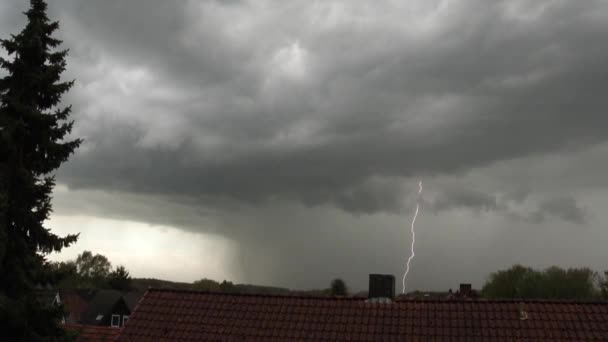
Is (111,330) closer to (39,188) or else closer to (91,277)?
(39,188)

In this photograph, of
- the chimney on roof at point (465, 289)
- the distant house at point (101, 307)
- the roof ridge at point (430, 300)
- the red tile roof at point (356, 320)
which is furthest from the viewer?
the distant house at point (101, 307)

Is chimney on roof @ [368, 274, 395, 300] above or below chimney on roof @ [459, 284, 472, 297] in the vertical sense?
below

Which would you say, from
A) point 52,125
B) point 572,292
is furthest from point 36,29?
point 572,292

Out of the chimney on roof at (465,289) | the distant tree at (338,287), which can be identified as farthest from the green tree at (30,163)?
the distant tree at (338,287)

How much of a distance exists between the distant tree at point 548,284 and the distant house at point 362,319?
50.1 metres

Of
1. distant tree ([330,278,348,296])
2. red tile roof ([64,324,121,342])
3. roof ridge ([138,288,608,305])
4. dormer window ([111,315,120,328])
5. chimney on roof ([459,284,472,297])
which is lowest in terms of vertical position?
red tile roof ([64,324,121,342])

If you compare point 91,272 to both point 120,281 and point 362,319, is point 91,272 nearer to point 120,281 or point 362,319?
point 120,281

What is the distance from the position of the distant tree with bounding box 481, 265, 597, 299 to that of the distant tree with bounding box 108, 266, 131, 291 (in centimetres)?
5712

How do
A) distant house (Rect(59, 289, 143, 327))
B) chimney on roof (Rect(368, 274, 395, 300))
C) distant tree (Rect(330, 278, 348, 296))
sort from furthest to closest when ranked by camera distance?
distant tree (Rect(330, 278, 348, 296)) < distant house (Rect(59, 289, 143, 327)) < chimney on roof (Rect(368, 274, 395, 300))

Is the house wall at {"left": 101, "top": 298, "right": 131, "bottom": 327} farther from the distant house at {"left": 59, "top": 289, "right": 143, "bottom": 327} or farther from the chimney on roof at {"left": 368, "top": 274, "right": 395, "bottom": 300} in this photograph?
the chimney on roof at {"left": 368, "top": 274, "right": 395, "bottom": 300}

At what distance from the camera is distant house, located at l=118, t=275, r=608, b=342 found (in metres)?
18.9

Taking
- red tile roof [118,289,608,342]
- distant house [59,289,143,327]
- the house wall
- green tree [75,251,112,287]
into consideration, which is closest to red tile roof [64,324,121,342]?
red tile roof [118,289,608,342]

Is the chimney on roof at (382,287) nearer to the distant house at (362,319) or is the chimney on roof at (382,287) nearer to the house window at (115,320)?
the distant house at (362,319)

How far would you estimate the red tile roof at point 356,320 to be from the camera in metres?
18.9
